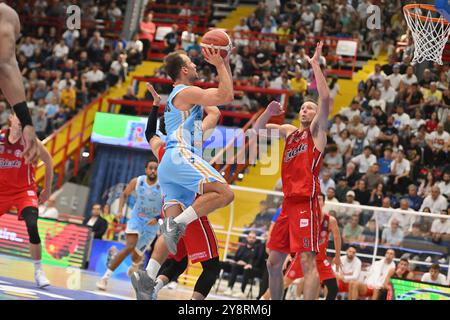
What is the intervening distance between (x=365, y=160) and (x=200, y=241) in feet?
33.0

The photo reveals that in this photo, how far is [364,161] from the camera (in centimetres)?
1695

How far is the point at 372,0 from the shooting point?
1925 cm

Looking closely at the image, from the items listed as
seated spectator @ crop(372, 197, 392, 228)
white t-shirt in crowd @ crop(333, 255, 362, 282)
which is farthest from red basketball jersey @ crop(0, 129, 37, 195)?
seated spectator @ crop(372, 197, 392, 228)

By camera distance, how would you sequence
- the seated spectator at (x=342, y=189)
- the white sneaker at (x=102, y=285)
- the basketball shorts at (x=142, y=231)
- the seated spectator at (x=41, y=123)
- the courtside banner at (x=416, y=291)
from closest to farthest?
the white sneaker at (x=102, y=285), the courtside banner at (x=416, y=291), the basketball shorts at (x=142, y=231), the seated spectator at (x=342, y=189), the seated spectator at (x=41, y=123)

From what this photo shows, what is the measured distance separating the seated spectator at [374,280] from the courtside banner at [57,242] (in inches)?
187

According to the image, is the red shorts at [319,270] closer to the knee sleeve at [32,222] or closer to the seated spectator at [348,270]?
the knee sleeve at [32,222]

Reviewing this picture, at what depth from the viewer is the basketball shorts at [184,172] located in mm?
7242

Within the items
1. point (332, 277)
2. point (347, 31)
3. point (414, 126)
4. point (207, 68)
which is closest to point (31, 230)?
point (332, 277)

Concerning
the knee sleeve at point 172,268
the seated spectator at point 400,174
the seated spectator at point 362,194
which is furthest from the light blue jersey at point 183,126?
the seated spectator at point 400,174

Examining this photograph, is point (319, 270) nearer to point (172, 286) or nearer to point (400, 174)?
point (172, 286)

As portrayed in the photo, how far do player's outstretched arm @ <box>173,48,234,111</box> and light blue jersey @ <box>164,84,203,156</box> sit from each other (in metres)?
0.09
